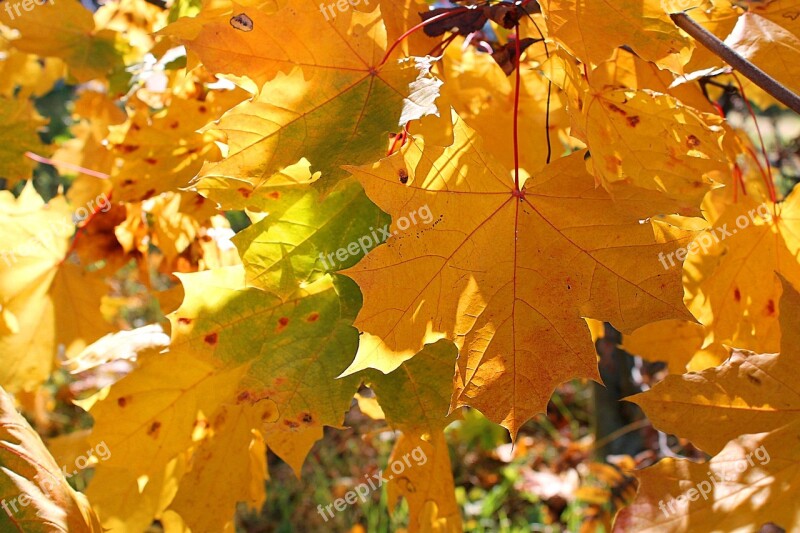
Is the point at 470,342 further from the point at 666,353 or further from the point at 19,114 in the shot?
the point at 19,114

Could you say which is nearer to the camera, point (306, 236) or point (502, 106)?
point (306, 236)

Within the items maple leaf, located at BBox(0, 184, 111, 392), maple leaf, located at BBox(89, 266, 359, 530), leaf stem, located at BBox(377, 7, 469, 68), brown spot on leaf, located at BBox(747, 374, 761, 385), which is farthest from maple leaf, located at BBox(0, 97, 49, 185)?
brown spot on leaf, located at BBox(747, 374, 761, 385)

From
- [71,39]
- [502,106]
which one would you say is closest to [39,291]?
[71,39]

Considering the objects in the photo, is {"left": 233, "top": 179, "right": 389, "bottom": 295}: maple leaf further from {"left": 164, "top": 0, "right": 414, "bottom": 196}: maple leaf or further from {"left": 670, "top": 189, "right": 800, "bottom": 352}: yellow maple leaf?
{"left": 670, "top": 189, "right": 800, "bottom": 352}: yellow maple leaf

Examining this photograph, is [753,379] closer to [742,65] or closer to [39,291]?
[742,65]

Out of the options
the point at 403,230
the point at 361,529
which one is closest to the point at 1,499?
the point at 403,230
